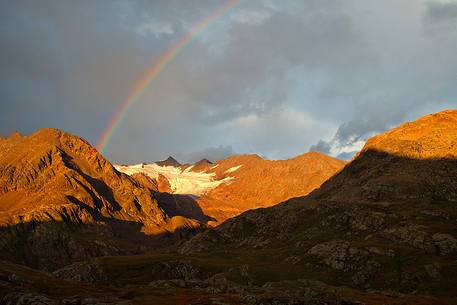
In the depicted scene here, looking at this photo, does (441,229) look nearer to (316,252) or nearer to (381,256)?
(381,256)

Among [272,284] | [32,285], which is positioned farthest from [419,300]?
[32,285]

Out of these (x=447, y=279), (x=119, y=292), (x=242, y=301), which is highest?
(x=119, y=292)

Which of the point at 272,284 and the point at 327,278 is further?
the point at 327,278

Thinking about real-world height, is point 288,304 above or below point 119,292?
below

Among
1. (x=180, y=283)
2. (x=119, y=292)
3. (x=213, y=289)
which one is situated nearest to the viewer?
(x=119, y=292)

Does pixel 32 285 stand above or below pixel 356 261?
above

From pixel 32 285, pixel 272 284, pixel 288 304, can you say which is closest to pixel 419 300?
pixel 288 304

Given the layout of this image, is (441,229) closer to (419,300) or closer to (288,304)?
(419,300)

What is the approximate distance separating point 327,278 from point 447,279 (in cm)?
3983

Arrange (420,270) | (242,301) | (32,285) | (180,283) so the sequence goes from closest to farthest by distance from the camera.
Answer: (242,301) < (32,285) < (180,283) < (420,270)

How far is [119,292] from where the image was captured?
110188mm

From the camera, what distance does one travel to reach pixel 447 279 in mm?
151250

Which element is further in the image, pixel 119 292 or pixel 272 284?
pixel 272 284

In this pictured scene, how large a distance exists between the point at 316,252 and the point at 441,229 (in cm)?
4951
